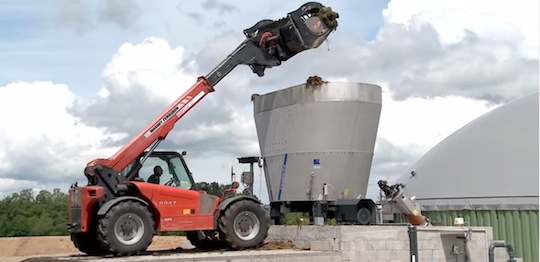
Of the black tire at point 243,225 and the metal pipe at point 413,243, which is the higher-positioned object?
the black tire at point 243,225

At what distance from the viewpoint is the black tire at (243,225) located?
14453 millimetres

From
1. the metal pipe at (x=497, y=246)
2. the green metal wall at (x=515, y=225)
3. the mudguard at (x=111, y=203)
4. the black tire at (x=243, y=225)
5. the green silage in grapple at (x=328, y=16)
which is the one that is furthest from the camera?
the green metal wall at (x=515, y=225)

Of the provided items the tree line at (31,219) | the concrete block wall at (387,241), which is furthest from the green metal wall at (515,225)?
the tree line at (31,219)

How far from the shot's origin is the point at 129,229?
44.1ft

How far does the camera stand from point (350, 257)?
14.7m

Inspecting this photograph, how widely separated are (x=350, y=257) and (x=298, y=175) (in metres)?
3.71

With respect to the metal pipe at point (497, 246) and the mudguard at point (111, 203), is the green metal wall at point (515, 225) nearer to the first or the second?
the metal pipe at point (497, 246)

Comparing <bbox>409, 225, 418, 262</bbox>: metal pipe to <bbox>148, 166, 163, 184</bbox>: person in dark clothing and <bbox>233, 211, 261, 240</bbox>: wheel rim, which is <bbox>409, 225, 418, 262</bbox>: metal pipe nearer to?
<bbox>233, 211, 261, 240</bbox>: wheel rim

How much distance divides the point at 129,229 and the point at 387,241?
241 inches

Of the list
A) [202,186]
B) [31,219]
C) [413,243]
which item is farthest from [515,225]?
[31,219]

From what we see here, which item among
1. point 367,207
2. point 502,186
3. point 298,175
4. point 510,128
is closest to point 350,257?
point 367,207

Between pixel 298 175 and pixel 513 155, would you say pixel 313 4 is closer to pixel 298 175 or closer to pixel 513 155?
pixel 298 175

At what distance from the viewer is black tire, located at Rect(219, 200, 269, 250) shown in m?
14.5

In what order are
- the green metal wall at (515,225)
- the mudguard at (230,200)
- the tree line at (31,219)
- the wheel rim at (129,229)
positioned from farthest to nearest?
the tree line at (31,219) < the green metal wall at (515,225) < the mudguard at (230,200) < the wheel rim at (129,229)
